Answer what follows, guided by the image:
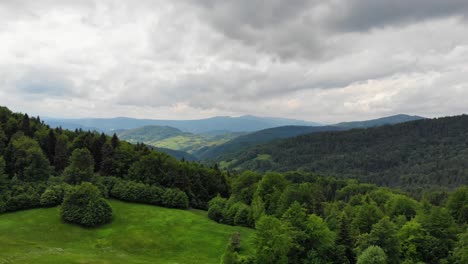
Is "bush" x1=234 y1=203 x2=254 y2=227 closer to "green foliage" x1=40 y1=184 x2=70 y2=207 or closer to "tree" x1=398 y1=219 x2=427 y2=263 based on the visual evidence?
"tree" x1=398 y1=219 x2=427 y2=263

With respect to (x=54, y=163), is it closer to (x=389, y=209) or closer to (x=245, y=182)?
(x=245, y=182)

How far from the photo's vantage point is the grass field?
2014 inches

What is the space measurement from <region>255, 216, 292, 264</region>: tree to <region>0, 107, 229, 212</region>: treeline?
46.3 m

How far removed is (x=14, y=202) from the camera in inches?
3017

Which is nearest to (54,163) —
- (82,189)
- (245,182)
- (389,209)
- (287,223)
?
(82,189)

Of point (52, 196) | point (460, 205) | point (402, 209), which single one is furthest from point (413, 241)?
point (52, 196)

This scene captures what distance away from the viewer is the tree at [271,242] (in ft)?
174

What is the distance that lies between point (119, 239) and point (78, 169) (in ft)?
109

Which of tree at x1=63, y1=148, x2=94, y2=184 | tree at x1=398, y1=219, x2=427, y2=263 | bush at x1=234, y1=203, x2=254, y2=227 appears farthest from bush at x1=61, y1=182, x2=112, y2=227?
tree at x1=398, y1=219, x2=427, y2=263

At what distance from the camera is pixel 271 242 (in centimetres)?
5353

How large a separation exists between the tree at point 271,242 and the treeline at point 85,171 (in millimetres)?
46296

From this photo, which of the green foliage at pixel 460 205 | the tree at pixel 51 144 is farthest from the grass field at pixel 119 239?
the green foliage at pixel 460 205

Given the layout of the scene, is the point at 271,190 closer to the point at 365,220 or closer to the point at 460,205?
the point at 365,220

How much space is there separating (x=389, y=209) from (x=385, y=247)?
45.7 meters
